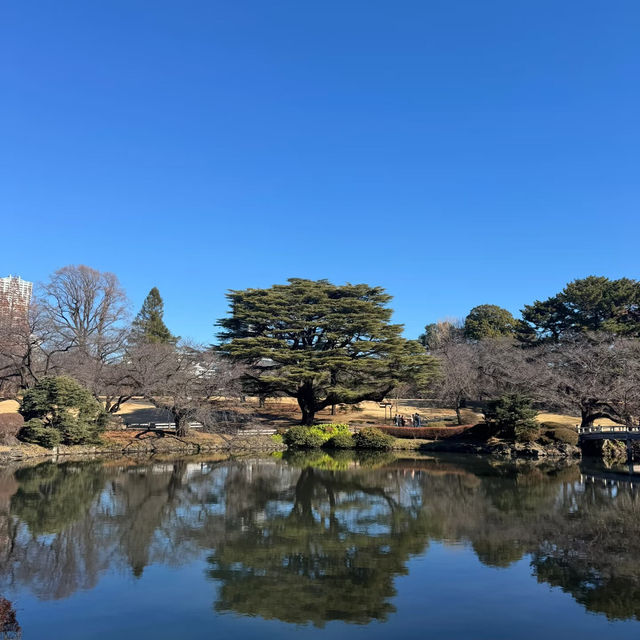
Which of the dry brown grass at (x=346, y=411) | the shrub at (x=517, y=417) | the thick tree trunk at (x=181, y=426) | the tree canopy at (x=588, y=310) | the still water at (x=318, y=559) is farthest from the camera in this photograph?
the tree canopy at (x=588, y=310)

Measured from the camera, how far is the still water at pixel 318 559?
825 cm

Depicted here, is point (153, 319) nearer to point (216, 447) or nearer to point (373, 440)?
point (216, 447)

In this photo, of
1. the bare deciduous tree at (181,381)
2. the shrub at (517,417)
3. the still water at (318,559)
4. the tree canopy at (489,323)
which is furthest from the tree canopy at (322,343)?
the tree canopy at (489,323)

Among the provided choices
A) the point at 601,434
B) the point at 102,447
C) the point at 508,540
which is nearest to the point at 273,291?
the point at 102,447

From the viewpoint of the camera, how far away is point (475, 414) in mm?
46875

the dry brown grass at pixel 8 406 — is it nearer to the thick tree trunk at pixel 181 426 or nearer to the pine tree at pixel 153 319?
the thick tree trunk at pixel 181 426

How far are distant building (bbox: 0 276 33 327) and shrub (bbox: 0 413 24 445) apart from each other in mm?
5673

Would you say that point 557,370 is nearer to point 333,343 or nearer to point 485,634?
point 333,343

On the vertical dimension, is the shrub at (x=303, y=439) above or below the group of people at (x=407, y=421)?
below

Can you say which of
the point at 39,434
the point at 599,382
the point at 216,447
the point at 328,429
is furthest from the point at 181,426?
the point at 599,382

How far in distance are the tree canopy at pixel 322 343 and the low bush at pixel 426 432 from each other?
274 centimetres

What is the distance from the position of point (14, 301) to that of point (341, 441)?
27.9m

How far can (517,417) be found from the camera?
105 feet

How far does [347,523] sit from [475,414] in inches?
1362
